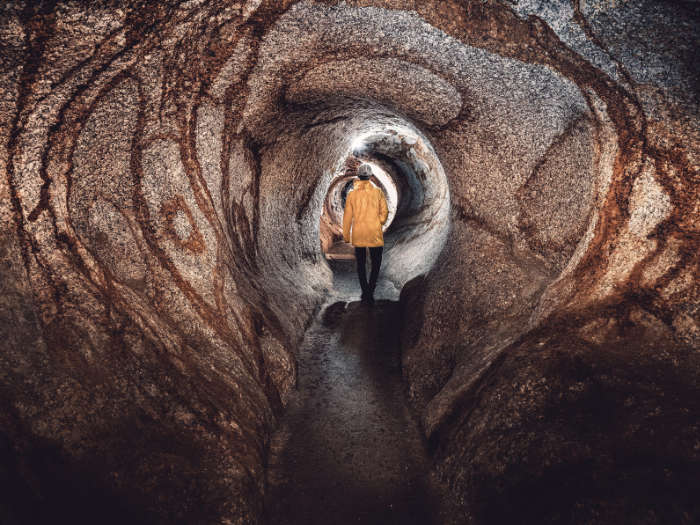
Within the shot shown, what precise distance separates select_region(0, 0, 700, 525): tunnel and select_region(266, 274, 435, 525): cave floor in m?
0.02

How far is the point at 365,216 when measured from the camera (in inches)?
189

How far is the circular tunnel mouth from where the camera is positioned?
5434mm

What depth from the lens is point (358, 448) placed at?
2305 mm

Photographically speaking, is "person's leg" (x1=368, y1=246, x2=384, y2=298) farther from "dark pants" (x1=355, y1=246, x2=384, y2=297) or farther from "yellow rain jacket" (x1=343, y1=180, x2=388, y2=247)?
"yellow rain jacket" (x1=343, y1=180, x2=388, y2=247)

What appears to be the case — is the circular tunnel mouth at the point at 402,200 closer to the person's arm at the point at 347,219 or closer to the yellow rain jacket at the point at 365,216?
the yellow rain jacket at the point at 365,216

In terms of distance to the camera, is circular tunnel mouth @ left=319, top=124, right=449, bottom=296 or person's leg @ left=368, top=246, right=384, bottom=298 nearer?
person's leg @ left=368, top=246, right=384, bottom=298

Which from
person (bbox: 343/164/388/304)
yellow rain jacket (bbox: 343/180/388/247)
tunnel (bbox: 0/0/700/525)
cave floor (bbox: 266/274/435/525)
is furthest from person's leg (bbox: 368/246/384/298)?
tunnel (bbox: 0/0/700/525)

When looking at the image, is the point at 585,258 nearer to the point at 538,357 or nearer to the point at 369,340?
the point at 538,357

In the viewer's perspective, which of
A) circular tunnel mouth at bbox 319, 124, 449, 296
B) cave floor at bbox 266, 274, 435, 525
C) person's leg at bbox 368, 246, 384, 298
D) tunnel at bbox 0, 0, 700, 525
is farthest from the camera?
circular tunnel mouth at bbox 319, 124, 449, 296

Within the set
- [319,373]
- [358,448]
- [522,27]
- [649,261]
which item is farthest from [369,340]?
[522,27]

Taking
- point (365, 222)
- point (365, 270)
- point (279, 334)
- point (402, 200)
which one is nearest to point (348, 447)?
point (279, 334)

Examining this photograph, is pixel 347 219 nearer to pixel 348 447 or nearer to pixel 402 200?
pixel 348 447

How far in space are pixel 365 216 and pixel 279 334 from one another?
2.13 m

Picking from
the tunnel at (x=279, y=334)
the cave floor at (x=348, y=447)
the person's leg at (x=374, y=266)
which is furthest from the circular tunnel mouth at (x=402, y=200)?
the tunnel at (x=279, y=334)
